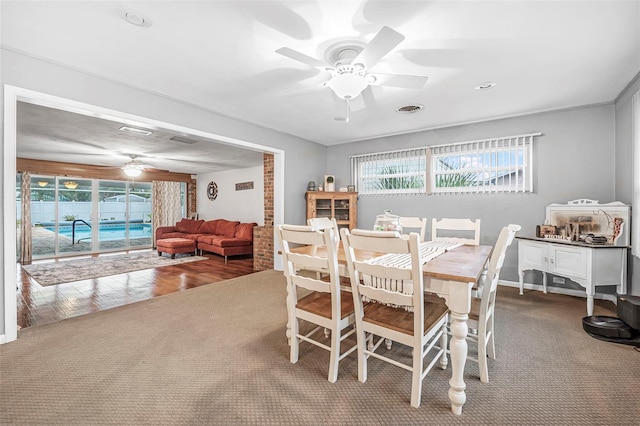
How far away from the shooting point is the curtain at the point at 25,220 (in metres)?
6.27

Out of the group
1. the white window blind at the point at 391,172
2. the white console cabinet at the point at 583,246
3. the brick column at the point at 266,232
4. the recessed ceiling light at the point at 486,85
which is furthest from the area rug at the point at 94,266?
the white console cabinet at the point at 583,246

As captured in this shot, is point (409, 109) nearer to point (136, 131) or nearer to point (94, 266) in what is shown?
point (136, 131)

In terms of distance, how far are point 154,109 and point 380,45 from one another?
265 cm

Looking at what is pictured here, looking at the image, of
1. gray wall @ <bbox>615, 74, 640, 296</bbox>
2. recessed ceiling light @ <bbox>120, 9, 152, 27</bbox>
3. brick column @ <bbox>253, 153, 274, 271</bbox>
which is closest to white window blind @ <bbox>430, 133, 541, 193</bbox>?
gray wall @ <bbox>615, 74, 640, 296</bbox>

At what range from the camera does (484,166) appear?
4.18 metres

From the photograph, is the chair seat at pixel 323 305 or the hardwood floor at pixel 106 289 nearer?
the chair seat at pixel 323 305

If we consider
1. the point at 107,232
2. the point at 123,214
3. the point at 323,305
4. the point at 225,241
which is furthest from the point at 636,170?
the point at 107,232

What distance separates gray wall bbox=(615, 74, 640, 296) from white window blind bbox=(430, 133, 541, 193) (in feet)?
2.51

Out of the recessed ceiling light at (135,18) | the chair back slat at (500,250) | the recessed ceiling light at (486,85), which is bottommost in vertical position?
the chair back slat at (500,250)

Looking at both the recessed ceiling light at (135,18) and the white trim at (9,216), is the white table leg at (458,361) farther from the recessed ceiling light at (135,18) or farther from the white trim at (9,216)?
the white trim at (9,216)

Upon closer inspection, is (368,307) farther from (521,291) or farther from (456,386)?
(521,291)

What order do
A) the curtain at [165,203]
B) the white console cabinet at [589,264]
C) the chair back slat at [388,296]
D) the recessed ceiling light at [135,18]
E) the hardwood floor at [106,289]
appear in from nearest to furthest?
the chair back slat at [388,296], the recessed ceiling light at [135,18], the white console cabinet at [589,264], the hardwood floor at [106,289], the curtain at [165,203]

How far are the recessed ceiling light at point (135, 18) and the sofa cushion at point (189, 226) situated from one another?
6672 millimetres

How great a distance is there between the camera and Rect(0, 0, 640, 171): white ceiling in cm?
186
